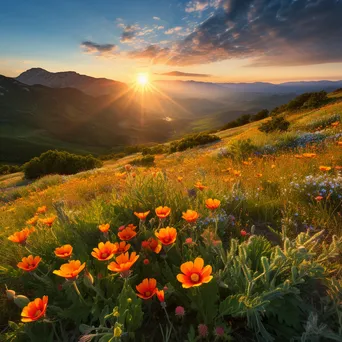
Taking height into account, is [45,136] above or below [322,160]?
below

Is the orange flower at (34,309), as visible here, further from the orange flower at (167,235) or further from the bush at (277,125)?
the bush at (277,125)

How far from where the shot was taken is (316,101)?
3209 centimetres

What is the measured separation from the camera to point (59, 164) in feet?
101

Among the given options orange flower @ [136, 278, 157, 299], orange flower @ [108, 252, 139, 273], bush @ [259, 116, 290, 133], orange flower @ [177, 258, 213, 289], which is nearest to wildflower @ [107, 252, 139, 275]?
orange flower @ [108, 252, 139, 273]

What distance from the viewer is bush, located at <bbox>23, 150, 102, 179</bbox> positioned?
2949 centimetres

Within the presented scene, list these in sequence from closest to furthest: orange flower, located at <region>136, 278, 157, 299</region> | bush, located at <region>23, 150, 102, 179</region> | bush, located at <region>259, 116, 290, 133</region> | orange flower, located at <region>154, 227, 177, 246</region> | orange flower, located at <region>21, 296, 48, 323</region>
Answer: orange flower, located at <region>21, 296, 48, 323</region> → orange flower, located at <region>136, 278, 157, 299</region> → orange flower, located at <region>154, 227, 177, 246</region> → bush, located at <region>259, 116, 290, 133</region> → bush, located at <region>23, 150, 102, 179</region>

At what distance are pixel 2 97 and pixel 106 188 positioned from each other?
217 metres

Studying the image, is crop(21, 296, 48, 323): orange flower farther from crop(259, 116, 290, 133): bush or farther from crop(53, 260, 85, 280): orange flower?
crop(259, 116, 290, 133): bush

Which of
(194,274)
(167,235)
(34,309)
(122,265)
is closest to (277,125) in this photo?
(167,235)

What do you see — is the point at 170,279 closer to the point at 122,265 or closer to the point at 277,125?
→ the point at 122,265

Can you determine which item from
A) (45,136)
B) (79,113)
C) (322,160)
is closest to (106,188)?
(322,160)

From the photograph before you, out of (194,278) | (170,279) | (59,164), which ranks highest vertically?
(194,278)

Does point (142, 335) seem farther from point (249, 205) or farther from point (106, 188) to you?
point (106, 188)

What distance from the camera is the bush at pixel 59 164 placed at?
29.5 m
